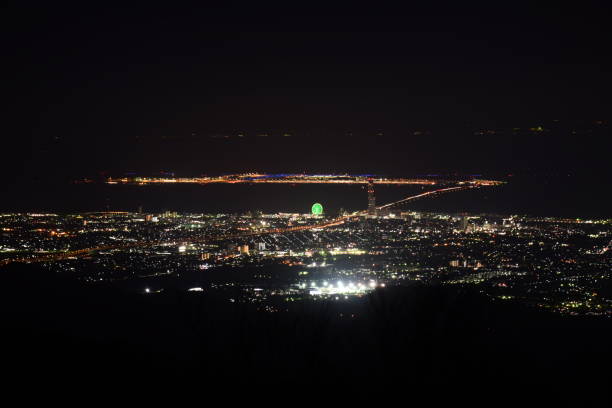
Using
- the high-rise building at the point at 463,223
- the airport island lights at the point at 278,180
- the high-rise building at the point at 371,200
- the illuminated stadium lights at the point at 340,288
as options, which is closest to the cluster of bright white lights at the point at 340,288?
the illuminated stadium lights at the point at 340,288

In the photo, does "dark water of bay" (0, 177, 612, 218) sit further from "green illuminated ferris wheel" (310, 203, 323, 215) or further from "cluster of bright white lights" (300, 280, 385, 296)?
"cluster of bright white lights" (300, 280, 385, 296)

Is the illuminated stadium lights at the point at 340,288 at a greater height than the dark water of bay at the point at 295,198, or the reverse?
the dark water of bay at the point at 295,198

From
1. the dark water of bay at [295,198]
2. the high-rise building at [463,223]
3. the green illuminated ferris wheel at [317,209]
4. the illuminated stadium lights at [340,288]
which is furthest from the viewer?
the green illuminated ferris wheel at [317,209]

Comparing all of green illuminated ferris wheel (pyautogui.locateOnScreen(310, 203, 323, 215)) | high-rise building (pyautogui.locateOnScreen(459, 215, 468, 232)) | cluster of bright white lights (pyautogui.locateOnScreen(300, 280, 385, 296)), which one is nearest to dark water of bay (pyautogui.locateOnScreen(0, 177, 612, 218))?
green illuminated ferris wheel (pyautogui.locateOnScreen(310, 203, 323, 215))

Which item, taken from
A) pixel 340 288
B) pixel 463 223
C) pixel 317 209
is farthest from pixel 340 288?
pixel 317 209

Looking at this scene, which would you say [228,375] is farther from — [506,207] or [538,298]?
[506,207]

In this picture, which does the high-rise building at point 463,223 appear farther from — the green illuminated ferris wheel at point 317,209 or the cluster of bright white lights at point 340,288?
the cluster of bright white lights at point 340,288

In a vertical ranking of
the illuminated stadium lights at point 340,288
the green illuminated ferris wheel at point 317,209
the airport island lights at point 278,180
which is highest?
the airport island lights at point 278,180
